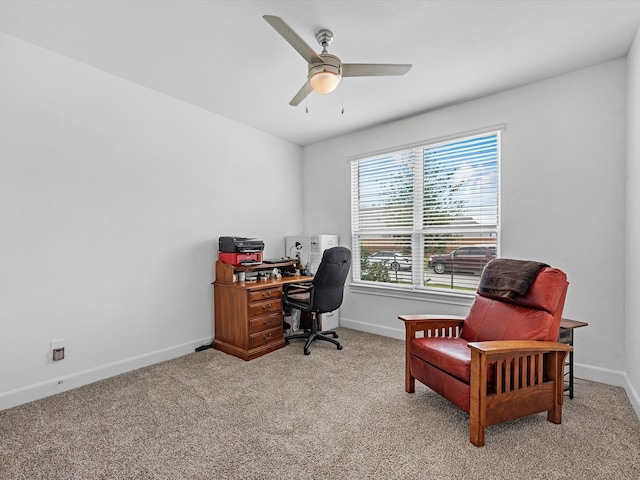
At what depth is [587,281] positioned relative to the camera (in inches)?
105

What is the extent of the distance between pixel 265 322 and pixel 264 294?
0.30 metres

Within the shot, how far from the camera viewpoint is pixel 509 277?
229 centimetres

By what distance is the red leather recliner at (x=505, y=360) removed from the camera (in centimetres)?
182

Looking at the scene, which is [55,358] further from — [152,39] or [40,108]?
[152,39]

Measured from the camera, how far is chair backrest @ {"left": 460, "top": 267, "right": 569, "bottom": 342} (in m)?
2.03

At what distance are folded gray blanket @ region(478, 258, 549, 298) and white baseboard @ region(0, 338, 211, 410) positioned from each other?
2.97m

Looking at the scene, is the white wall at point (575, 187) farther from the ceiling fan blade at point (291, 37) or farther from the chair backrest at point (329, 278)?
the ceiling fan blade at point (291, 37)

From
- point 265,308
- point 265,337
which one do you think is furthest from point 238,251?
point 265,337

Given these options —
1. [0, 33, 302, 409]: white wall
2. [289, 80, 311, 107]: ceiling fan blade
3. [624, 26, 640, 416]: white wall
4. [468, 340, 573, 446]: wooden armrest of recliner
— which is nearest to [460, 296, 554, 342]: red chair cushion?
[468, 340, 573, 446]: wooden armrest of recliner

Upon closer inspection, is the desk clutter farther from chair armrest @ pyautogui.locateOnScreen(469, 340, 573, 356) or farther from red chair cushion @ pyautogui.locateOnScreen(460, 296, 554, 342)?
chair armrest @ pyautogui.locateOnScreen(469, 340, 573, 356)

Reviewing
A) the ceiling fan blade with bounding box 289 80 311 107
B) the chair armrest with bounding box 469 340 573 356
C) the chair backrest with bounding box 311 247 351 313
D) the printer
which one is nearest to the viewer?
the chair armrest with bounding box 469 340 573 356

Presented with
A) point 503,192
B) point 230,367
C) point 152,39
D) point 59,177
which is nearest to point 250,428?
point 230,367

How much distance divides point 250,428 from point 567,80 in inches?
148

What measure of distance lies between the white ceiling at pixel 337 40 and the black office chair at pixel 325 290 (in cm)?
166
